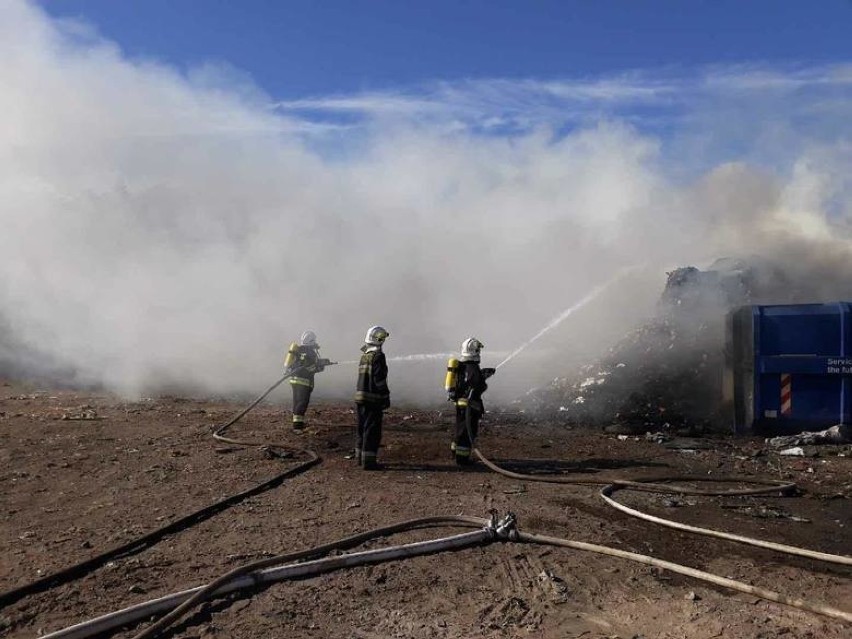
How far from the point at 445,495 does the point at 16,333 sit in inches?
576

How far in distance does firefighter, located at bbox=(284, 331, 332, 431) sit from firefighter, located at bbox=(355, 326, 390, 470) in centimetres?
208

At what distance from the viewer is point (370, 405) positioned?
7.90 meters

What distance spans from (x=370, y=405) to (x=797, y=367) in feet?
18.1

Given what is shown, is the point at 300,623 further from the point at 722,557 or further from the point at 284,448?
the point at 284,448

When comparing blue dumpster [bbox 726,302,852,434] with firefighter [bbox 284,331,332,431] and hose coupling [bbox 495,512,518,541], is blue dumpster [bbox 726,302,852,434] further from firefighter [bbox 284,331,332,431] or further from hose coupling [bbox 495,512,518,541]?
firefighter [bbox 284,331,332,431]

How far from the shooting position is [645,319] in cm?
1389

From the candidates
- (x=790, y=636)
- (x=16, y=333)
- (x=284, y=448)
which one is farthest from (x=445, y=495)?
(x=16, y=333)

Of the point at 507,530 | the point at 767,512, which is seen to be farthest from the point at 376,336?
the point at 767,512

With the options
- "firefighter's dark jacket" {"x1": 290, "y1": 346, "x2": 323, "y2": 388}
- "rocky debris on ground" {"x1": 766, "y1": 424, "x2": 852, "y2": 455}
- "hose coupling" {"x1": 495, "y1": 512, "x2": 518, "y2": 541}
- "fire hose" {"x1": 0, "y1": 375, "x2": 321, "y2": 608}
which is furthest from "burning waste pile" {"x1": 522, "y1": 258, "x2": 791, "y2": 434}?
"hose coupling" {"x1": 495, "y1": 512, "x2": 518, "y2": 541}

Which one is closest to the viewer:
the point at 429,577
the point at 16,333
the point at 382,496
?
the point at 429,577

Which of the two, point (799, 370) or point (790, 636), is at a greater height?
point (799, 370)

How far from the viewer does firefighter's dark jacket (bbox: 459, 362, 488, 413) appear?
8.16 meters

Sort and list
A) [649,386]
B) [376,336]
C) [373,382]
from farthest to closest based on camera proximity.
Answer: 1. [649,386]
2. [376,336]
3. [373,382]

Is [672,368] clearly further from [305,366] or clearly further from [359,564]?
[359,564]
